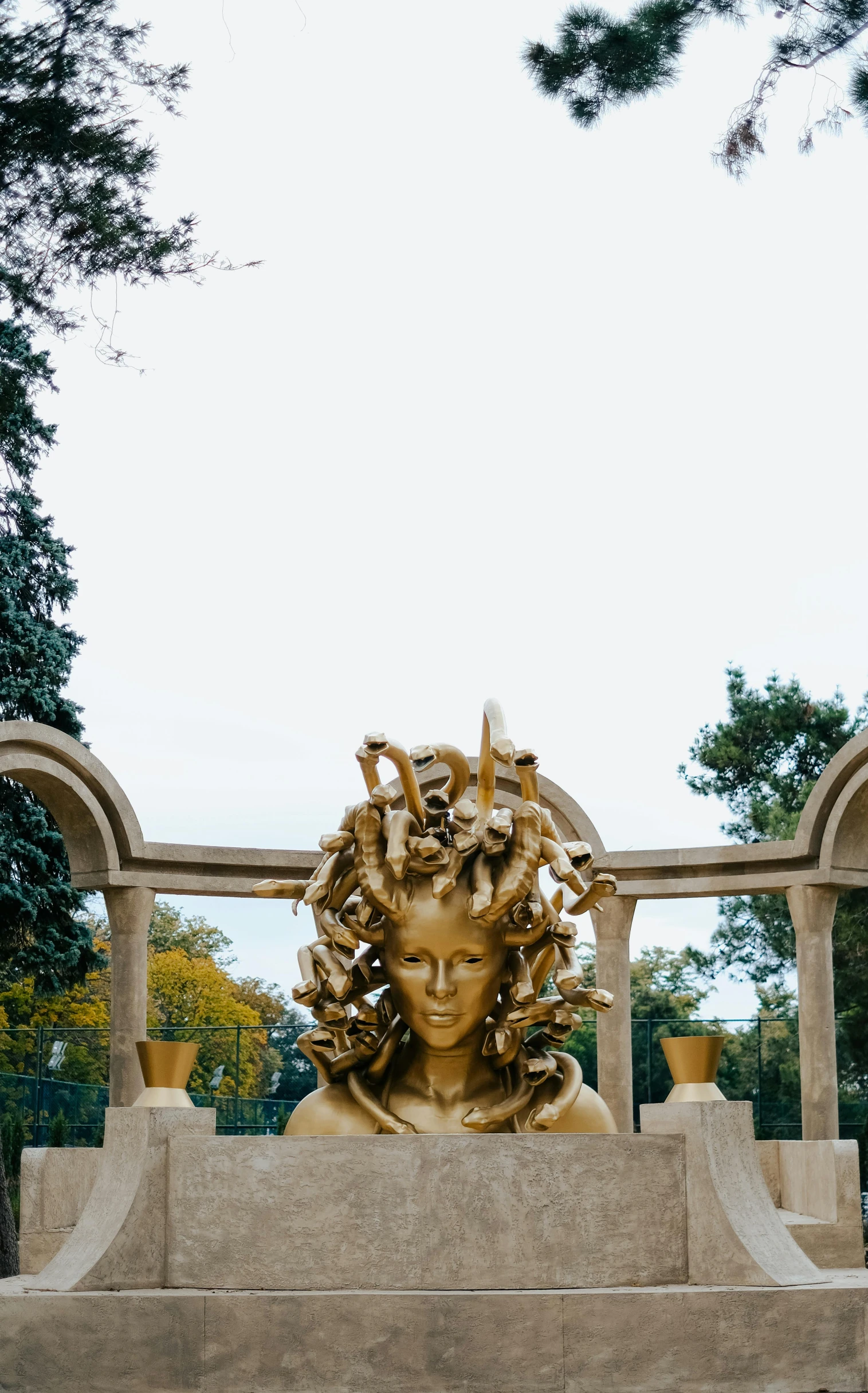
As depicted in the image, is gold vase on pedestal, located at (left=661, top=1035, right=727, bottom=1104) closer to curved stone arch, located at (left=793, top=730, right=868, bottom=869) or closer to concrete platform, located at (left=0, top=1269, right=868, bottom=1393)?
concrete platform, located at (left=0, top=1269, right=868, bottom=1393)

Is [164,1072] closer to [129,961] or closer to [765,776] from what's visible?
[129,961]

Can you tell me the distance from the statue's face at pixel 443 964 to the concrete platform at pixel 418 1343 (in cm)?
127

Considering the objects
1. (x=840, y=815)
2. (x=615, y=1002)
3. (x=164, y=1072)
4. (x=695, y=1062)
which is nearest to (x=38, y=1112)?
(x=615, y=1002)

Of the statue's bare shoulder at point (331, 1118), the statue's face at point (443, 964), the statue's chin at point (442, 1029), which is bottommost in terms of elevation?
the statue's bare shoulder at point (331, 1118)

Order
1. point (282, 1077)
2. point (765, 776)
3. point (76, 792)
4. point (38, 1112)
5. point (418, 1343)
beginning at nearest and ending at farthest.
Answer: point (418, 1343) → point (76, 792) → point (38, 1112) → point (765, 776) → point (282, 1077)

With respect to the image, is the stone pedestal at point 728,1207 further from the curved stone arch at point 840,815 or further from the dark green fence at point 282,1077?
the dark green fence at point 282,1077

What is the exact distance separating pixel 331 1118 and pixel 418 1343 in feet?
4.47

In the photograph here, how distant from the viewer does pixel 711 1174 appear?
19.5ft

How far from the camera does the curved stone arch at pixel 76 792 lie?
1237 cm

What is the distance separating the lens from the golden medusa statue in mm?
6547

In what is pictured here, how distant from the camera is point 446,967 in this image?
6.54 meters

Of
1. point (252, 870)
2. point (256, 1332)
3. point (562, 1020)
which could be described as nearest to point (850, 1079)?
point (252, 870)

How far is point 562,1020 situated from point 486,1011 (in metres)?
0.40

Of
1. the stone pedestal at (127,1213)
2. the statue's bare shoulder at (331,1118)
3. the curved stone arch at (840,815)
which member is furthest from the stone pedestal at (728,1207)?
the curved stone arch at (840,815)
